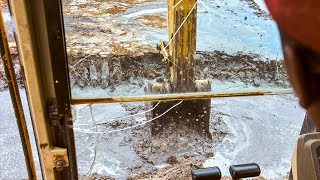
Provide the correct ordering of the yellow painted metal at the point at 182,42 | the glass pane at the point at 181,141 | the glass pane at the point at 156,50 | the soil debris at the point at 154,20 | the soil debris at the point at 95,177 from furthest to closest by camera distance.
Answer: the soil debris at the point at 154,20, the glass pane at the point at 156,50, the glass pane at the point at 181,141, the soil debris at the point at 95,177, the yellow painted metal at the point at 182,42

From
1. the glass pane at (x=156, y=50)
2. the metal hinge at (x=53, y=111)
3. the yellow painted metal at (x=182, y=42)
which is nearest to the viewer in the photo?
the metal hinge at (x=53, y=111)

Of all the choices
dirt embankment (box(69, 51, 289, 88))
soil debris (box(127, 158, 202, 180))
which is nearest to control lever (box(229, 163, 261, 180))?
soil debris (box(127, 158, 202, 180))

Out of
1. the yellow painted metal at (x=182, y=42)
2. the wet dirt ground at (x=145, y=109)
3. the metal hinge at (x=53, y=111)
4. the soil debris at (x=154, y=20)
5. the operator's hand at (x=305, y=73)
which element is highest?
the operator's hand at (x=305, y=73)

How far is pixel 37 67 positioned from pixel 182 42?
260 centimetres

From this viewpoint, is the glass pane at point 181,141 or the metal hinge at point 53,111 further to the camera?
the glass pane at point 181,141

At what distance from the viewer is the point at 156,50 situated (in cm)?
549

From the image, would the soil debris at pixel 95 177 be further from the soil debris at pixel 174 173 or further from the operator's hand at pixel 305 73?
the operator's hand at pixel 305 73

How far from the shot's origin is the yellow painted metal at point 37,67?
0.90 meters

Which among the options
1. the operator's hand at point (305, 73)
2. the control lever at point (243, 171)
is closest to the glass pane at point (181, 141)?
the control lever at point (243, 171)

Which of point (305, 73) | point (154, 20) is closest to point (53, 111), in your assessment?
point (305, 73)

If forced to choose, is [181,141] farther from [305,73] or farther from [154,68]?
[305,73]

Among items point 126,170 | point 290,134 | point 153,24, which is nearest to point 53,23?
point 126,170

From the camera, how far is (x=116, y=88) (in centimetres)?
469

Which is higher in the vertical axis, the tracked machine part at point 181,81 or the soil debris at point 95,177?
the tracked machine part at point 181,81
